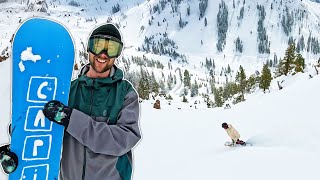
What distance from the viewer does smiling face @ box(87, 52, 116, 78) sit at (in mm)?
2406

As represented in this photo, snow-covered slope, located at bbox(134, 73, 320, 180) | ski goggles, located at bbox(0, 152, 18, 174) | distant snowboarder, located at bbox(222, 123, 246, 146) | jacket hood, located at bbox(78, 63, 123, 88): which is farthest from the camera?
distant snowboarder, located at bbox(222, 123, 246, 146)

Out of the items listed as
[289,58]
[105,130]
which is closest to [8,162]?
[105,130]

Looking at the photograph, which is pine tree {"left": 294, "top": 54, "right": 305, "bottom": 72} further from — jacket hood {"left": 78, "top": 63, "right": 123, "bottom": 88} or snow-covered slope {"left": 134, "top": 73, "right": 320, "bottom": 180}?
jacket hood {"left": 78, "top": 63, "right": 123, "bottom": 88}

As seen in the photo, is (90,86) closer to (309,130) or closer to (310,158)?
(310,158)

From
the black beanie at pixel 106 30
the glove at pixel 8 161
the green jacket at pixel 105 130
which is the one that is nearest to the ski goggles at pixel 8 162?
the glove at pixel 8 161

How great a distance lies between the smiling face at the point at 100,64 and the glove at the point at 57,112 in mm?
339

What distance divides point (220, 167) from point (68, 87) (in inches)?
297

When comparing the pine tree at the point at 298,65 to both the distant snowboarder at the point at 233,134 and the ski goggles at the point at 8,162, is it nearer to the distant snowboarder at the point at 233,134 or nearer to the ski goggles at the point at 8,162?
the distant snowboarder at the point at 233,134

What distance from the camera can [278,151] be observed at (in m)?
10.0

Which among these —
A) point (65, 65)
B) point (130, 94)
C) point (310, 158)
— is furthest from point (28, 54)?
point (310, 158)

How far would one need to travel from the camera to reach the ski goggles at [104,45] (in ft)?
7.87

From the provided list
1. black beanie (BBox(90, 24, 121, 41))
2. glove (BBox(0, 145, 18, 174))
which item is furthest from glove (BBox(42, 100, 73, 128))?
black beanie (BBox(90, 24, 121, 41))

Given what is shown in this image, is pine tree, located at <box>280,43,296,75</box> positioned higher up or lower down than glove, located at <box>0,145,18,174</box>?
higher up

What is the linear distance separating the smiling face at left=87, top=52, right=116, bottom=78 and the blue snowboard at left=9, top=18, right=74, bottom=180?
0.19 meters
